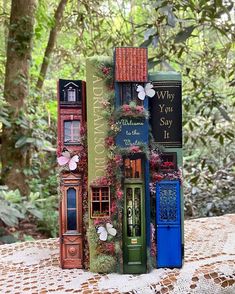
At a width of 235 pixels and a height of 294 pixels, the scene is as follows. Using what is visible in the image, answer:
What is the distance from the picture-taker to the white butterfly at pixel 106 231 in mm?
724

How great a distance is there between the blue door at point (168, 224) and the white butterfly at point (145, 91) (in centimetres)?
16

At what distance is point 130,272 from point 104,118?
28cm

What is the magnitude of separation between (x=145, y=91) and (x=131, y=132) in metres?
0.08

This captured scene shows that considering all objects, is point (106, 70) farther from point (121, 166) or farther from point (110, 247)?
point (110, 247)

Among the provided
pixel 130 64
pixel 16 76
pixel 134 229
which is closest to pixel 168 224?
pixel 134 229

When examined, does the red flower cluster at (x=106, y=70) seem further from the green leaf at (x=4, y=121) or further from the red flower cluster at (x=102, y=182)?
the green leaf at (x=4, y=121)

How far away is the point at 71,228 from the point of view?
0.76m

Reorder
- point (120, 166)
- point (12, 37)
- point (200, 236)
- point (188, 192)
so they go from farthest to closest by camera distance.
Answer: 1. point (188, 192)
2. point (12, 37)
3. point (200, 236)
4. point (120, 166)

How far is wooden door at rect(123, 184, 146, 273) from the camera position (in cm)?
72

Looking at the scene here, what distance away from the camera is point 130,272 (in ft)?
2.37

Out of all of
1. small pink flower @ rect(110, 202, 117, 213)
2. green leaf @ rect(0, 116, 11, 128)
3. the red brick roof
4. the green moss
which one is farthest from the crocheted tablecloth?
green leaf @ rect(0, 116, 11, 128)

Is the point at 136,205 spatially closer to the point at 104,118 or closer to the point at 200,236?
the point at 104,118

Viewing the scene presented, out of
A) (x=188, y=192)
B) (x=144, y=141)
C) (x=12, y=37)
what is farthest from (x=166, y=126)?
(x=188, y=192)

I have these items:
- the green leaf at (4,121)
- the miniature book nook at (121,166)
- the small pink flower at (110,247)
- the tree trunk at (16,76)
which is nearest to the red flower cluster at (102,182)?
the miniature book nook at (121,166)
